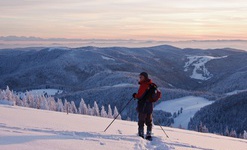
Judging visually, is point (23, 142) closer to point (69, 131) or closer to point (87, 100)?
point (69, 131)

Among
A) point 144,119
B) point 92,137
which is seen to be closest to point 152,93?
point 144,119

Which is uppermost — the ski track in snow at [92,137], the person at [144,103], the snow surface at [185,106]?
the person at [144,103]

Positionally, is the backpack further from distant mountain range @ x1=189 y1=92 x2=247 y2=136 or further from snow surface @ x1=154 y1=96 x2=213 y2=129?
snow surface @ x1=154 y1=96 x2=213 y2=129

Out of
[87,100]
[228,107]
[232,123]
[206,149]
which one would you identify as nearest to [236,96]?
[228,107]

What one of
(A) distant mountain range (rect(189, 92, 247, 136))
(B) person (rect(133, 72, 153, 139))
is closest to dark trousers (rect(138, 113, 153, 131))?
(B) person (rect(133, 72, 153, 139))

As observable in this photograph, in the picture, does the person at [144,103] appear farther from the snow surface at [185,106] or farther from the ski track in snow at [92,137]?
the snow surface at [185,106]

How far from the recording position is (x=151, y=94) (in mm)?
11898

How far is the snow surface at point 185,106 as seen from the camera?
3638 inches

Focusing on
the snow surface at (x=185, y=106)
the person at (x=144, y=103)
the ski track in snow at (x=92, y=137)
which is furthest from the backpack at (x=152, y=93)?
the snow surface at (x=185, y=106)

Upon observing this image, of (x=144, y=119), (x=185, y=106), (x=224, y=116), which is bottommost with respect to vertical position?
(x=185, y=106)

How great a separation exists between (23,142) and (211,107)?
87885mm

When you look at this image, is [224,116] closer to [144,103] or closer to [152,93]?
[144,103]

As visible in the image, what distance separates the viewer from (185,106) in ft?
356

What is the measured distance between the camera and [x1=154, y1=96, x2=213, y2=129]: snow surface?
303 feet
